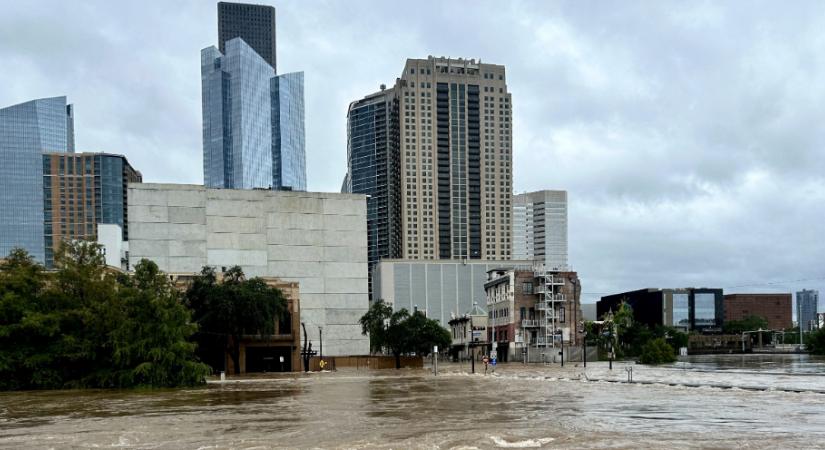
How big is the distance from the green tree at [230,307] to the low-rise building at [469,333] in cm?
5880

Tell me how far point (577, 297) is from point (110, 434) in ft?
351

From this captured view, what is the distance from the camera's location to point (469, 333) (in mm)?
158125

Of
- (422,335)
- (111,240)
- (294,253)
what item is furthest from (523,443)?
(111,240)

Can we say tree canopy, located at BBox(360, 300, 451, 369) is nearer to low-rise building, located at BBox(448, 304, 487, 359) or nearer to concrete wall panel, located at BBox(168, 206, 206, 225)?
low-rise building, located at BBox(448, 304, 487, 359)

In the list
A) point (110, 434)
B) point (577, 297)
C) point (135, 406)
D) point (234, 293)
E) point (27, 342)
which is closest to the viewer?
point (110, 434)

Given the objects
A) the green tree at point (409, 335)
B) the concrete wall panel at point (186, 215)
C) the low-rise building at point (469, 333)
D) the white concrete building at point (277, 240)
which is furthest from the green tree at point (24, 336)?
the low-rise building at point (469, 333)

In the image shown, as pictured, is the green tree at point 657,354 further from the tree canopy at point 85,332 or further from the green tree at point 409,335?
the tree canopy at point 85,332

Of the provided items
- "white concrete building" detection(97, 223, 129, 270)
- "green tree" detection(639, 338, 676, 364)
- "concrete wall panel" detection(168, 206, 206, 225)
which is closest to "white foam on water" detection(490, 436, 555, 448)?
"green tree" detection(639, 338, 676, 364)

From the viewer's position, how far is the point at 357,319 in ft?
447

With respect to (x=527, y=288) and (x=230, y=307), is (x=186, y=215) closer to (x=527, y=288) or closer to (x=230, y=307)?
(x=230, y=307)

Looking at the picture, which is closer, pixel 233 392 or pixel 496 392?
pixel 496 392

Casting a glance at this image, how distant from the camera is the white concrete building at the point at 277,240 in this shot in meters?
132

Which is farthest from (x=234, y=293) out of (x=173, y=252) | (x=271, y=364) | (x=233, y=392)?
(x=173, y=252)

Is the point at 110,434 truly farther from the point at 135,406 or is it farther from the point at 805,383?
the point at 805,383
